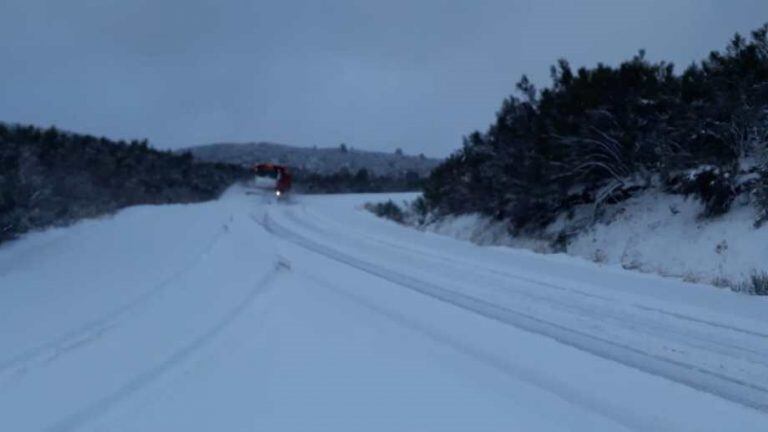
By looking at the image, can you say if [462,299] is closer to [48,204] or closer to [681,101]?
[681,101]

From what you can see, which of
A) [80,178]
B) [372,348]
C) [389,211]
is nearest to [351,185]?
[389,211]

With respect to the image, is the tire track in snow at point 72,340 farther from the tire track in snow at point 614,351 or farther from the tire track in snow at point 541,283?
the tire track in snow at point 541,283

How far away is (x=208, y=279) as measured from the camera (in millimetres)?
13070

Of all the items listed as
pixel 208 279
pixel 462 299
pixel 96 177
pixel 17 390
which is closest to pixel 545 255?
pixel 462 299

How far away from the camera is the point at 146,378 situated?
22.7 feet

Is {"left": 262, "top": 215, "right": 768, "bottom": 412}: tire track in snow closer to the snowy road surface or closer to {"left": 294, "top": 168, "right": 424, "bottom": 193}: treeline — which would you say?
the snowy road surface

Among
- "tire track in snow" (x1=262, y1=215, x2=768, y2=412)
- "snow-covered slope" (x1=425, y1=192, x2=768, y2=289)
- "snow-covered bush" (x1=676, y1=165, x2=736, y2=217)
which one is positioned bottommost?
"tire track in snow" (x1=262, y1=215, x2=768, y2=412)

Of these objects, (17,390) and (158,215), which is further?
(158,215)

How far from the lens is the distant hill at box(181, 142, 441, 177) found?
116812mm

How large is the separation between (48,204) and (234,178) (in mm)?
46007

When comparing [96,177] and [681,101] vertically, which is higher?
[681,101]

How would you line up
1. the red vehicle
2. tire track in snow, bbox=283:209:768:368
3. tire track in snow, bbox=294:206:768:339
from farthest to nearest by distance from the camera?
the red vehicle
tire track in snow, bbox=294:206:768:339
tire track in snow, bbox=283:209:768:368

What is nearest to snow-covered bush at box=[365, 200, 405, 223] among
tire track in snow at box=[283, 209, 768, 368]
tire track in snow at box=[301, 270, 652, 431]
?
tire track in snow at box=[283, 209, 768, 368]

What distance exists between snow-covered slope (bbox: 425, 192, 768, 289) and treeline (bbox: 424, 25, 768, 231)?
0.36 metres
